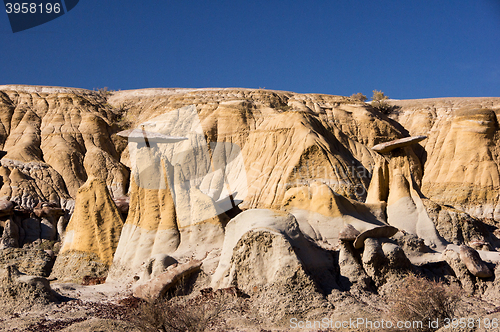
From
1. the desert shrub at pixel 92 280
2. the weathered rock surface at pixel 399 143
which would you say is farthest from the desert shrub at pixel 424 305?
the weathered rock surface at pixel 399 143

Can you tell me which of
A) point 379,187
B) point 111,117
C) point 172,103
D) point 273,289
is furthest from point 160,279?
point 111,117

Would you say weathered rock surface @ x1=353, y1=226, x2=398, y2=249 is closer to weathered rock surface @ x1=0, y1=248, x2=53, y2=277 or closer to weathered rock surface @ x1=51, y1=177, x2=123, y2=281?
weathered rock surface @ x1=51, y1=177, x2=123, y2=281

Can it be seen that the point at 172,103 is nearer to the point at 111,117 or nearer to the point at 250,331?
the point at 111,117

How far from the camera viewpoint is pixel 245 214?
16.9 m

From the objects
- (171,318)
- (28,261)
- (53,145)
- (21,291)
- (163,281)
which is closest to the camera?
(171,318)

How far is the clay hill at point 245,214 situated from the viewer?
14.5m

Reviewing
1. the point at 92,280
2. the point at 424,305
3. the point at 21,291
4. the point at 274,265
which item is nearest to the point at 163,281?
the point at 274,265

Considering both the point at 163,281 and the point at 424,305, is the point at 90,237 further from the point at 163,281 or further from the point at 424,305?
the point at 424,305

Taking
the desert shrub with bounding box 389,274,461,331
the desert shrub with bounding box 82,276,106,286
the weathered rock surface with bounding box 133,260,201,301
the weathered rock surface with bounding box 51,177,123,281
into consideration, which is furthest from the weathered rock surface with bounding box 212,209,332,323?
the weathered rock surface with bounding box 51,177,123,281

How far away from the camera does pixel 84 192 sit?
23078mm

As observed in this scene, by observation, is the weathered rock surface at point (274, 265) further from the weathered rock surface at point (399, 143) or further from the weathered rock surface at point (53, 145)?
the weathered rock surface at point (53, 145)

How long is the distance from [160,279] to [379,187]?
12.7 m

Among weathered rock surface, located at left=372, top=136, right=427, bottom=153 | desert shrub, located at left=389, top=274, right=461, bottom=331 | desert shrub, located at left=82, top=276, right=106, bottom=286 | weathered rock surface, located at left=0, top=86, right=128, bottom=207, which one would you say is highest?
weathered rock surface, located at left=0, top=86, right=128, bottom=207

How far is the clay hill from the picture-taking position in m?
14.5
